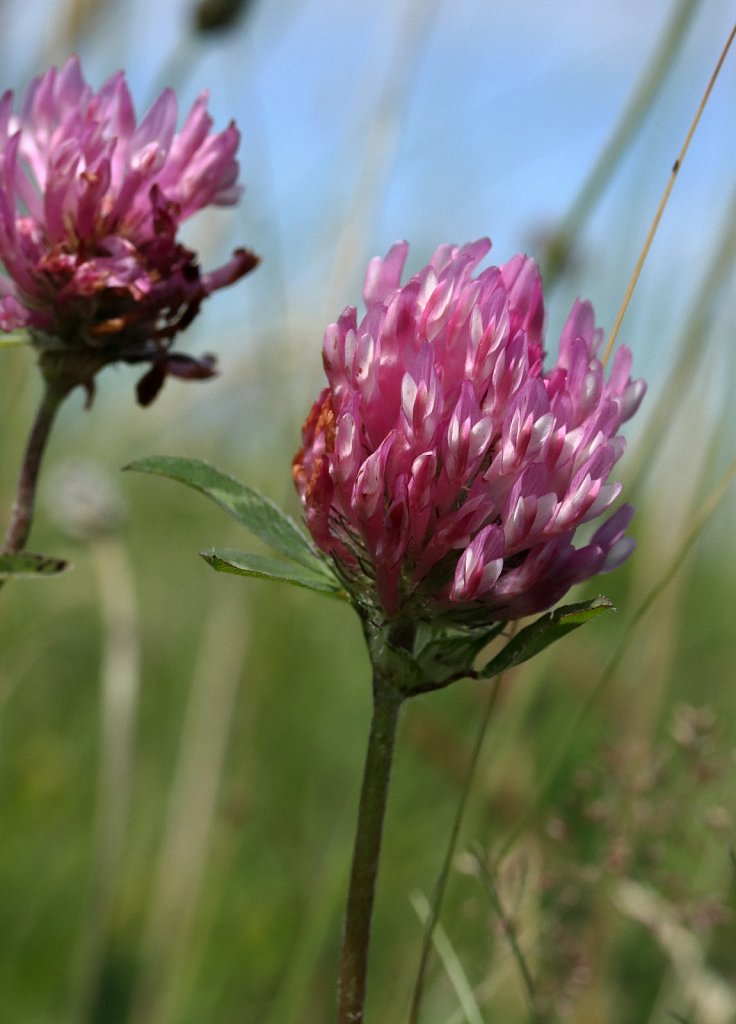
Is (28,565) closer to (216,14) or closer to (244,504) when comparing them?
(244,504)

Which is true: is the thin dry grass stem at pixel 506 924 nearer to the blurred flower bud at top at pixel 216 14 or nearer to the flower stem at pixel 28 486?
the flower stem at pixel 28 486

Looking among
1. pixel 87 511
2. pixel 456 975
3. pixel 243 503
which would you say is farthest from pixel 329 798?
pixel 243 503

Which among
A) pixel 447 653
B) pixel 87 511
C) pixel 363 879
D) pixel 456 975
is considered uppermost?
pixel 447 653

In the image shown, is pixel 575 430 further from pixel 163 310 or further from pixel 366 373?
pixel 163 310

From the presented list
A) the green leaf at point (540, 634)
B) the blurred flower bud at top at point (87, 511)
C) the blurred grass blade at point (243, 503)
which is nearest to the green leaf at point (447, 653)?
the green leaf at point (540, 634)

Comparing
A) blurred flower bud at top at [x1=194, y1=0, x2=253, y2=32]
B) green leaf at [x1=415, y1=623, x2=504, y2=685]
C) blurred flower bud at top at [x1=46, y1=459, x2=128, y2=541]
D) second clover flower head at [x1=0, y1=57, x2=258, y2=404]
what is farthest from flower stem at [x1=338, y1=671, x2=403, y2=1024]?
blurred flower bud at top at [x1=46, y1=459, x2=128, y2=541]

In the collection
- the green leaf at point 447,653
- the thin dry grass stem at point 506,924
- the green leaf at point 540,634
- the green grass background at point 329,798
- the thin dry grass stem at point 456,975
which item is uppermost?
the green leaf at point 540,634
